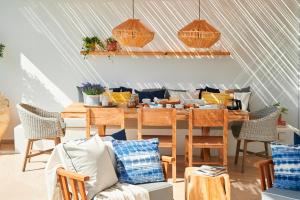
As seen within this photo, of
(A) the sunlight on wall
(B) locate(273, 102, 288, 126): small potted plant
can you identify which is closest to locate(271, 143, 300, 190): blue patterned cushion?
(B) locate(273, 102, 288, 126): small potted plant

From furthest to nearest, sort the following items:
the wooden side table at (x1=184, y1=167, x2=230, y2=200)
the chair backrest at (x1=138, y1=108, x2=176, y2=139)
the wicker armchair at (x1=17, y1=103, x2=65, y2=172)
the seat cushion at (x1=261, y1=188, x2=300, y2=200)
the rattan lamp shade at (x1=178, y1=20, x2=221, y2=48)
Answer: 1. the wicker armchair at (x1=17, y1=103, x2=65, y2=172)
2. the rattan lamp shade at (x1=178, y1=20, x2=221, y2=48)
3. the chair backrest at (x1=138, y1=108, x2=176, y2=139)
4. the wooden side table at (x1=184, y1=167, x2=230, y2=200)
5. the seat cushion at (x1=261, y1=188, x2=300, y2=200)

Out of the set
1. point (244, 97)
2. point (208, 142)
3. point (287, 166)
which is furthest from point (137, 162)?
point (244, 97)

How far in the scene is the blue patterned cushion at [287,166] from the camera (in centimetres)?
415

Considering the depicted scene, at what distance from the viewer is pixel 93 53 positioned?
8117 mm

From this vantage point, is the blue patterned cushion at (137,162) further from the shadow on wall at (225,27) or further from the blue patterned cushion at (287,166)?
the shadow on wall at (225,27)

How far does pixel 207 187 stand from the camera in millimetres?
4512

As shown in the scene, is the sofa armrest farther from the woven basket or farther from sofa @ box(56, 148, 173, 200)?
the woven basket

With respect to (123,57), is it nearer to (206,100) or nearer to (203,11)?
(203,11)

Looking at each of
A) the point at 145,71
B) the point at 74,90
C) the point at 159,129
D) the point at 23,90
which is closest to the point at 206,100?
the point at 159,129

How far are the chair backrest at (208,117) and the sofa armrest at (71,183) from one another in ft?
6.81

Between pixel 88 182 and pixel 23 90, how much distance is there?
4685mm

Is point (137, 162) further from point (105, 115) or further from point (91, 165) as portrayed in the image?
point (105, 115)

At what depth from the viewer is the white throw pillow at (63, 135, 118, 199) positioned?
4.04m

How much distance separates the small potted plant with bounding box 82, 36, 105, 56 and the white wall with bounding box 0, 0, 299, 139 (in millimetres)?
166
